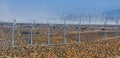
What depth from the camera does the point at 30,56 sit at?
18.7 meters

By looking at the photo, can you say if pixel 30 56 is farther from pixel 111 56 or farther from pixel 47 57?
pixel 111 56

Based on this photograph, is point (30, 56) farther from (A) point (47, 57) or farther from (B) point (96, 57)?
(B) point (96, 57)

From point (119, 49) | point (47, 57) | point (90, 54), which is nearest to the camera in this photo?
point (47, 57)

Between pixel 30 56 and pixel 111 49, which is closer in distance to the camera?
pixel 30 56

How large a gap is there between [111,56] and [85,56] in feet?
4.73

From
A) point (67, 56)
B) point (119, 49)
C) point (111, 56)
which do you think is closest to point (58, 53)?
point (67, 56)

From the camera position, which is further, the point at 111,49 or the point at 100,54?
the point at 111,49

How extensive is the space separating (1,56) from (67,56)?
3.41 metres

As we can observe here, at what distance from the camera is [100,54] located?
1977cm

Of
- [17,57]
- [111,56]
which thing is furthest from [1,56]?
[111,56]

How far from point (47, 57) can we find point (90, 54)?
2.69 meters

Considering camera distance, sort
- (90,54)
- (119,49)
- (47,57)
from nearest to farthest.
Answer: (47,57) → (90,54) → (119,49)

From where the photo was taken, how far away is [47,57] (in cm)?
1827

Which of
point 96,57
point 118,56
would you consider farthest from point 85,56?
point 118,56
